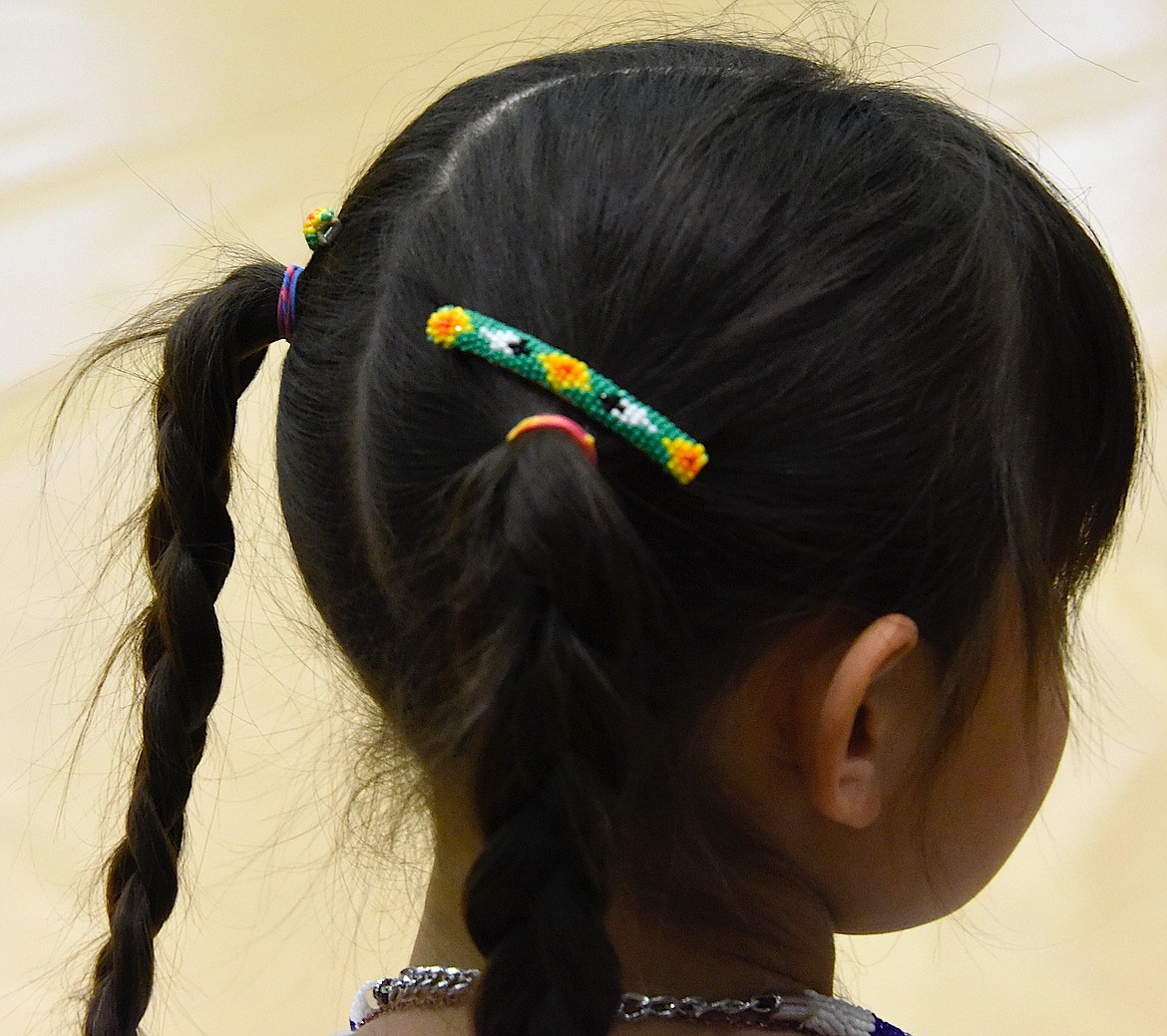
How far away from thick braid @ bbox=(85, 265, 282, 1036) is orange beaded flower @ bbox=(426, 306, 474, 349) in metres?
0.18

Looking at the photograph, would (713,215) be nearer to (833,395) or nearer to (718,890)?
(833,395)

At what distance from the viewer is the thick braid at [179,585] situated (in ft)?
1.94

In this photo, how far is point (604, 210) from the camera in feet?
1.48

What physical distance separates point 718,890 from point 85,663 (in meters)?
0.88

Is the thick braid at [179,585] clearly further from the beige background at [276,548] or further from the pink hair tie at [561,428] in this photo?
the pink hair tie at [561,428]

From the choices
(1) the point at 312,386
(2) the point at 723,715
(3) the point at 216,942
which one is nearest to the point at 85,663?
(3) the point at 216,942

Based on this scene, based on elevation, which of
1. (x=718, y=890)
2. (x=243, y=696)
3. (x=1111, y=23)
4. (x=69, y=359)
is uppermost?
(x=1111, y=23)

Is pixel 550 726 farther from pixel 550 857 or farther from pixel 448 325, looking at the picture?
pixel 448 325

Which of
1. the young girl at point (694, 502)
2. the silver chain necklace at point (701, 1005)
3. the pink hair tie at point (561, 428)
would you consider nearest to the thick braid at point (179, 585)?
the young girl at point (694, 502)

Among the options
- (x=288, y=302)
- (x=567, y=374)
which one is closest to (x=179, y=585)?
(x=288, y=302)

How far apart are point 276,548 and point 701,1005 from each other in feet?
1.58

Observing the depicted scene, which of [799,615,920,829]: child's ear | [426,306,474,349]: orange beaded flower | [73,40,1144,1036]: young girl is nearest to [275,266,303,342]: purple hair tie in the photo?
[73,40,1144,1036]: young girl

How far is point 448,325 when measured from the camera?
44cm

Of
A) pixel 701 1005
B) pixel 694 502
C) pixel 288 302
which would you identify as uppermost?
pixel 288 302
